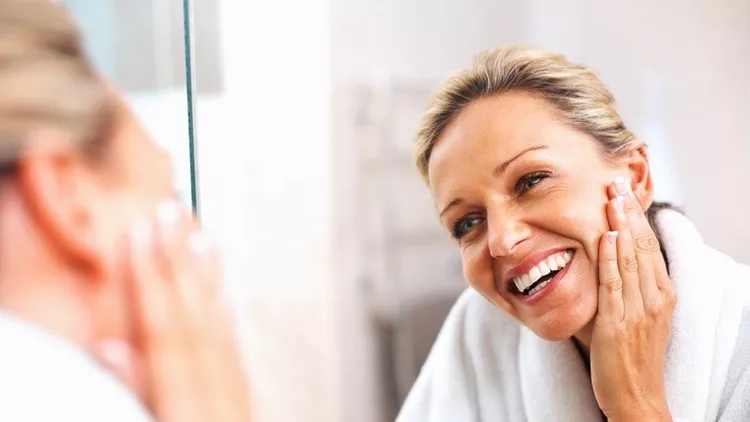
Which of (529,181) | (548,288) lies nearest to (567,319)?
(548,288)

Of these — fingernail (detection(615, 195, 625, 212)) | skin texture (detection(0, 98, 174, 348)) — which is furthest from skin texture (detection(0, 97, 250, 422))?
fingernail (detection(615, 195, 625, 212))

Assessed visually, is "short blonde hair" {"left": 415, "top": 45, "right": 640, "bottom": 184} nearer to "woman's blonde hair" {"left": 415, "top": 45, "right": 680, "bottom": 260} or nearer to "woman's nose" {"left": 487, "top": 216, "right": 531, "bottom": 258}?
"woman's blonde hair" {"left": 415, "top": 45, "right": 680, "bottom": 260}

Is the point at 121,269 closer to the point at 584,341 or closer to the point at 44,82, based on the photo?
the point at 44,82

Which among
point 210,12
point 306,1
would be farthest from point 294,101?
point 210,12

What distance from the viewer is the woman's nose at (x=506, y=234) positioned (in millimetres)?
625

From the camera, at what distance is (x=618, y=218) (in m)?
0.64

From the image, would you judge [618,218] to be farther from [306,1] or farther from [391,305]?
[306,1]

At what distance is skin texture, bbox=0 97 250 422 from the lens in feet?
1.28

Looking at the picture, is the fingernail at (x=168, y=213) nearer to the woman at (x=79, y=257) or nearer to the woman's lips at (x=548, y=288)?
the woman at (x=79, y=257)

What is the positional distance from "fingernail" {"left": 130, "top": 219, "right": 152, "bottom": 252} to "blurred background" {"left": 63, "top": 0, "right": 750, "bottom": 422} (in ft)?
0.22

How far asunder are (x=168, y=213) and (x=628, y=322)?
0.43m

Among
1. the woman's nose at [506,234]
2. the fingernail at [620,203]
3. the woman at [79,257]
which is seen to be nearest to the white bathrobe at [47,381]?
the woman at [79,257]

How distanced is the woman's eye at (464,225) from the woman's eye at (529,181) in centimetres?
5

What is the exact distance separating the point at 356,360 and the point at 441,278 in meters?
0.14
